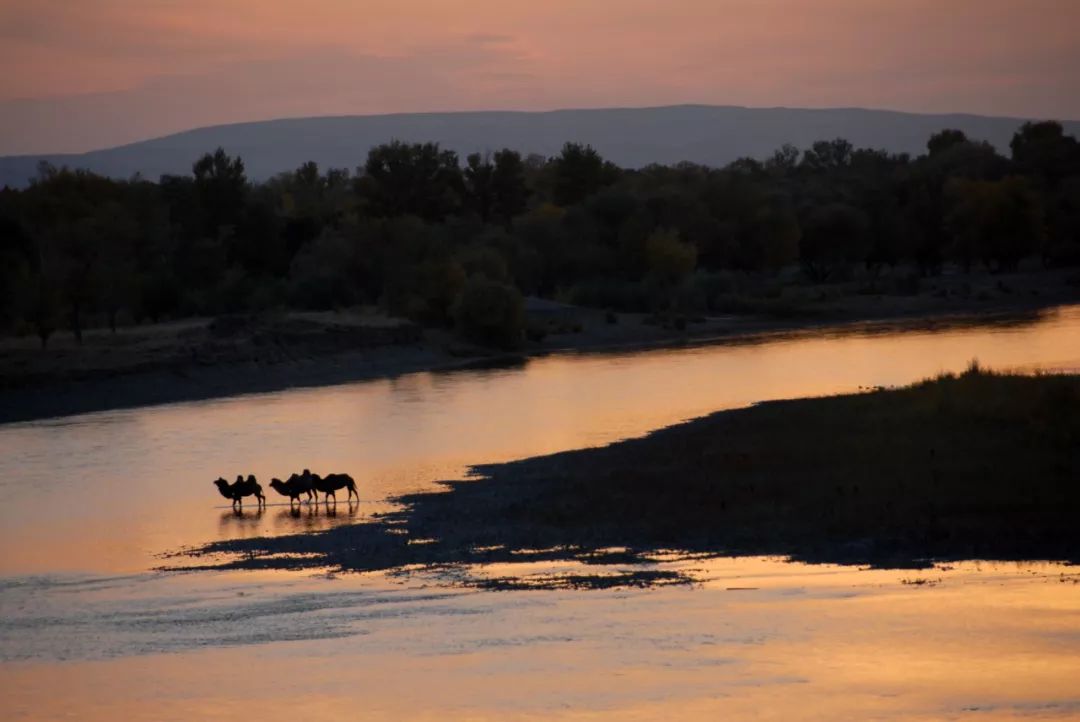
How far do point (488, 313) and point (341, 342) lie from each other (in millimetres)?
5978

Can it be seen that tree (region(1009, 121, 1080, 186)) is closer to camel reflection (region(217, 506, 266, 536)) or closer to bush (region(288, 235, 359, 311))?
bush (region(288, 235, 359, 311))

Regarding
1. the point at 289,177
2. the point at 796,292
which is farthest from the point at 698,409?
the point at 289,177

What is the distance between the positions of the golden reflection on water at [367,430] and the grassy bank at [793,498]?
78.2 inches

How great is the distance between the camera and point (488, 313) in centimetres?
5534

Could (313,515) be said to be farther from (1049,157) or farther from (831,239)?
(1049,157)

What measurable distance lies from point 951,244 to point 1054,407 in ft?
203

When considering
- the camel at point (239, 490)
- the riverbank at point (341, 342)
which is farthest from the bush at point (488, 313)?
the camel at point (239, 490)

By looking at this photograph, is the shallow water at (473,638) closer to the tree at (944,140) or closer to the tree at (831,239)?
the tree at (831,239)

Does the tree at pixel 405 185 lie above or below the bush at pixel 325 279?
above

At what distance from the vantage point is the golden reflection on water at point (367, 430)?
2286 centimetres

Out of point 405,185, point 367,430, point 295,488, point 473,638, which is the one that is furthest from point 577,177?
point 473,638

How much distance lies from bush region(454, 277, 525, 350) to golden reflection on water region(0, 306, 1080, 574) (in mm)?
3060

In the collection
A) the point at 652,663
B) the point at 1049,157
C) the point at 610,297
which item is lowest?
the point at 652,663

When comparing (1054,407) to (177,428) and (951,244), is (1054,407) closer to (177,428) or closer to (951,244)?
(177,428)
